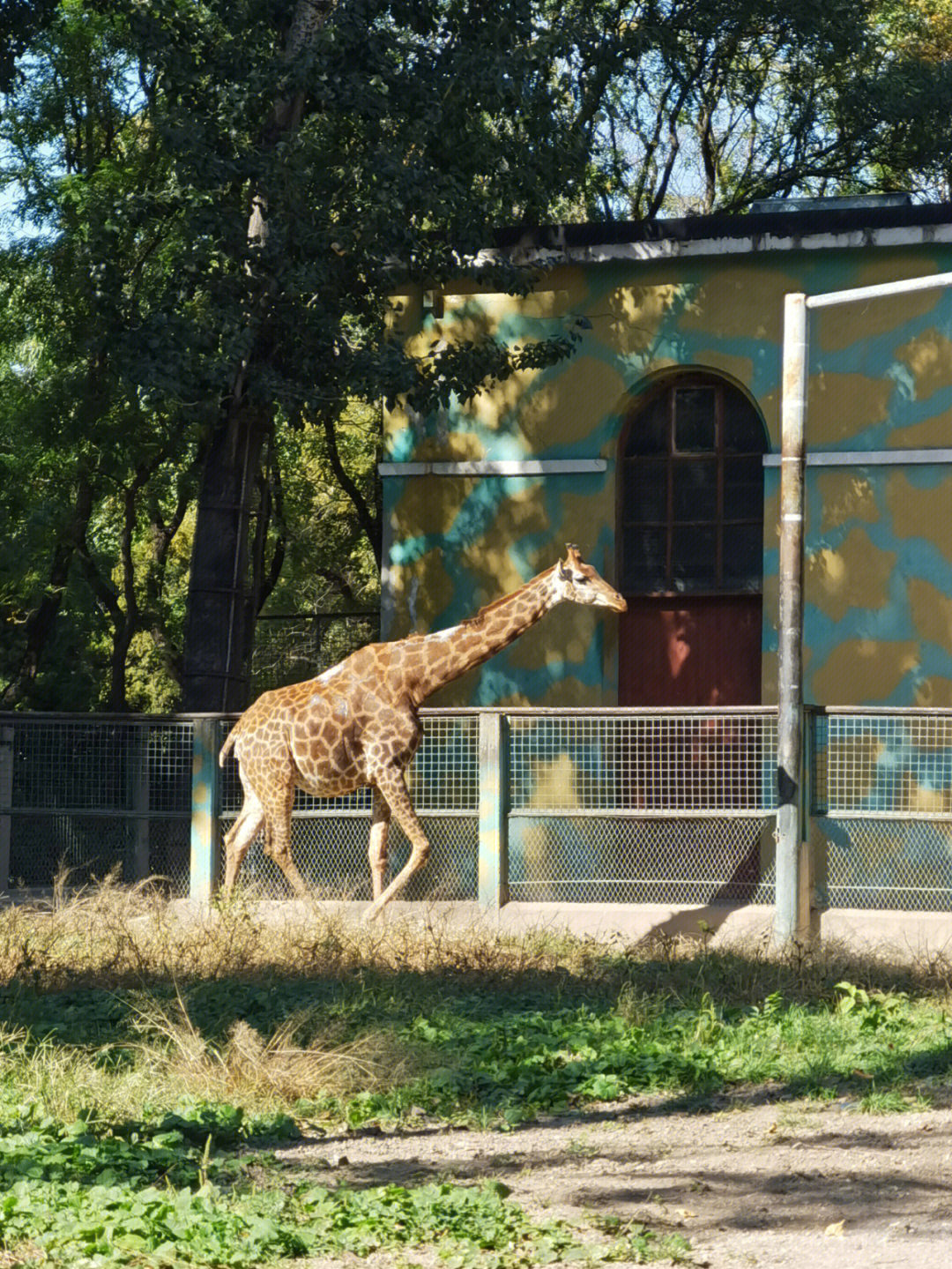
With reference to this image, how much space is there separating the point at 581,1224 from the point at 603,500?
1277cm

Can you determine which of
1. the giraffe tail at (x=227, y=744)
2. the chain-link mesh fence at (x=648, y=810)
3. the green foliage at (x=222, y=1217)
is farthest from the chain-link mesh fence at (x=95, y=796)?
the green foliage at (x=222, y=1217)

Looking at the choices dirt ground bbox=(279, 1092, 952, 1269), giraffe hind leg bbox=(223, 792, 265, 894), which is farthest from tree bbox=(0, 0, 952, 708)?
dirt ground bbox=(279, 1092, 952, 1269)

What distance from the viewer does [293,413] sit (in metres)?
17.8

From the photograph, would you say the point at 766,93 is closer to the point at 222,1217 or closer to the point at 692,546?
the point at 692,546

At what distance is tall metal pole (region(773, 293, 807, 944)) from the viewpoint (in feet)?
43.9

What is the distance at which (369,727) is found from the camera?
15156mm

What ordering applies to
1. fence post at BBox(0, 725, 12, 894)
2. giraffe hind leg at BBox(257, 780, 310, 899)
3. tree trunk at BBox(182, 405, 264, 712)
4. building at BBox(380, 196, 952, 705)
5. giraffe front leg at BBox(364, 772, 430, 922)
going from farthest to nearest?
tree trunk at BBox(182, 405, 264, 712) → building at BBox(380, 196, 952, 705) → fence post at BBox(0, 725, 12, 894) → giraffe hind leg at BBox(257, 780, 310, 899) → giraffe front leg at BBox(364, 772, 430, 922)

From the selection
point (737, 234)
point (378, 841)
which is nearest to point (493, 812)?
point (378, 841)

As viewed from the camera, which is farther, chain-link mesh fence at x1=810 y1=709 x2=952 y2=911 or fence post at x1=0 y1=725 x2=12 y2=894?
fence post at x1=0 y1=725 x2=12 y2=894

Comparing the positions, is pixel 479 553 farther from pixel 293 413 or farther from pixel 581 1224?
pixel 581 1224

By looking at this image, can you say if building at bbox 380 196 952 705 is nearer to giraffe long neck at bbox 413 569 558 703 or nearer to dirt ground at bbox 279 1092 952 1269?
giraffe long neck at bbox 413 569 558 703

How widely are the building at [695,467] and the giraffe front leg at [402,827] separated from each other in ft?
13.2

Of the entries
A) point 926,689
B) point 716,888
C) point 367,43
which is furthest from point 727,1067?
point 367,43

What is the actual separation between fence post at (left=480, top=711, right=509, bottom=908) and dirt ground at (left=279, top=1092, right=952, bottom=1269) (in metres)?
6.01
